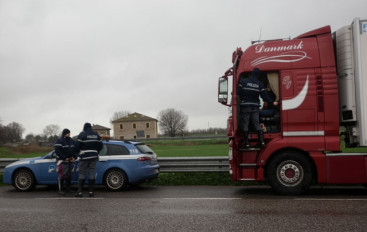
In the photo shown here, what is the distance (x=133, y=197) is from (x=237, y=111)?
10.5ft

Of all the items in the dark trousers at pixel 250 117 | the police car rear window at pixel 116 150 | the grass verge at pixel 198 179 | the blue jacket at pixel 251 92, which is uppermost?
the blue jacket at pixel 251 92

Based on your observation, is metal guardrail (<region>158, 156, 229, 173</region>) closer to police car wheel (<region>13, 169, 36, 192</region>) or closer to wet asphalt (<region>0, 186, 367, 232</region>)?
wet asphalt (<region>0, 186, 367, 232</region>)

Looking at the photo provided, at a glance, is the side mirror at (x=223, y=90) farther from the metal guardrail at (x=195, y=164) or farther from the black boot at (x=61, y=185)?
the black boot at (x=61, y=185)

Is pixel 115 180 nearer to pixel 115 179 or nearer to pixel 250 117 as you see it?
pixel 115 179

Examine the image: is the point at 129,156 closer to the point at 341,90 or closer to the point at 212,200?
the point at 212,200

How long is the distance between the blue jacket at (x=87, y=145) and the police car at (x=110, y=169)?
3.11 feet

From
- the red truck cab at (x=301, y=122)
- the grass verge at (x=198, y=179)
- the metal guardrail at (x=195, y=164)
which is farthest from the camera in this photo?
the metal guardrail at (x=195, y=164)

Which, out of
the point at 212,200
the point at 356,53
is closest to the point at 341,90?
the point at 356,53

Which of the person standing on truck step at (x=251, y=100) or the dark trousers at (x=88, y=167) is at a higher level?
the person standing on truck step at (x=251, y=100)

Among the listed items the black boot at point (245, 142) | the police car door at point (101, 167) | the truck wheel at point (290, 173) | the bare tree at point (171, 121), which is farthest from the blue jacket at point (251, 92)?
the bare tree at point (171, 121)

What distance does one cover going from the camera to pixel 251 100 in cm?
841

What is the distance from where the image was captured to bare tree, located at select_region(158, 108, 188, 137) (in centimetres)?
9988

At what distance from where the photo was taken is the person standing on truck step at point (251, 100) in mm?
8305

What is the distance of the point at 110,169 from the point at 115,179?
1.02 ft
